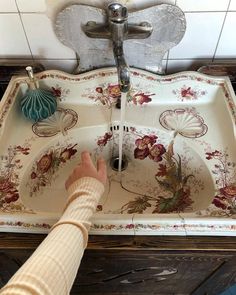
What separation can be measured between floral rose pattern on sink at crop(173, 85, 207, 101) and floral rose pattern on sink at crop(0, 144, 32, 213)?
1.41ft

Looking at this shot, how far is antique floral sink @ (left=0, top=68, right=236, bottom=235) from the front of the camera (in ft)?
2.23

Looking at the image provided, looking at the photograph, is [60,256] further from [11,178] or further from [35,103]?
[35,103]

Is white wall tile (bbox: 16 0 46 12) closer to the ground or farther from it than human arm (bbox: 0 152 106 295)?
farther from it

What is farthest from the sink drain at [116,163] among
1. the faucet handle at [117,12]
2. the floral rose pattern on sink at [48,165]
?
the faucet handle at [117,12]

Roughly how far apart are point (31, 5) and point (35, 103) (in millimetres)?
235

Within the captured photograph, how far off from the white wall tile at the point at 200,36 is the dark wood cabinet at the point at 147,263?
1.60 ft

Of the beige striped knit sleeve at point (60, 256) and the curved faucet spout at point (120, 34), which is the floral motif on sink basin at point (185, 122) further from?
the beige striped knit sleeve at point (60, 256)

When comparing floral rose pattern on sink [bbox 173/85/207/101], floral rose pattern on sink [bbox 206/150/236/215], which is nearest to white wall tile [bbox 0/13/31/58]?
floral rose pattern on sink [bbox 173/85/207/101]

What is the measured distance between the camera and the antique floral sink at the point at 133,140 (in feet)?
2.23

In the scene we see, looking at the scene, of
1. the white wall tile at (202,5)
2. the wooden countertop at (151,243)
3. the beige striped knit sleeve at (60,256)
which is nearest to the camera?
the beige striped knit sleeve at (60,256)

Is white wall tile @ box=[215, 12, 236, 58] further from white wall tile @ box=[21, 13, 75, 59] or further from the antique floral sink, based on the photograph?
white wall tile @ box=[21, 13, 75, 59]

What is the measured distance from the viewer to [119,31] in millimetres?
642

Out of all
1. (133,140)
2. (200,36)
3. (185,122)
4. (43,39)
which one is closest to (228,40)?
(200,36)

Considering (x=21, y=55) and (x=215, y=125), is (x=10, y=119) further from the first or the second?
(x=215, y=125)
